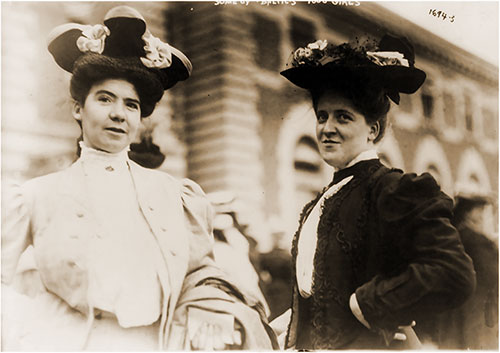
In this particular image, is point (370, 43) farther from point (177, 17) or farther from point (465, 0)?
point (177, 17)

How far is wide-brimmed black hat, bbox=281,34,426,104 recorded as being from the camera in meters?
3.45

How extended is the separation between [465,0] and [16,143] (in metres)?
2.64

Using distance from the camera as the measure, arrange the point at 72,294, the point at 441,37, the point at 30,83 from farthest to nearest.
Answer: the point at 441,37 < the point at 30,83 < the point at 72,294

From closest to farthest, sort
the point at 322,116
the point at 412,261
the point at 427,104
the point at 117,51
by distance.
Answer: the point at 412,261 → the point at 117,51 → the point at 322,116 → the point at 427,104

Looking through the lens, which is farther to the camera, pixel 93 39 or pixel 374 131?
pixel 374 131

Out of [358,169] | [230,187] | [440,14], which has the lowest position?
[230,187]

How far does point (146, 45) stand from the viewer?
341cm

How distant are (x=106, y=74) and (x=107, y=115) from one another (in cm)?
21

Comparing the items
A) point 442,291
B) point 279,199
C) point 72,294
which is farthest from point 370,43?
point 72,294

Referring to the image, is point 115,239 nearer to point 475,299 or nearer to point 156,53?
point 156,53

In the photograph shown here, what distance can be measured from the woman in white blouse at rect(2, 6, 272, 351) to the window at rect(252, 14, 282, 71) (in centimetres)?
43

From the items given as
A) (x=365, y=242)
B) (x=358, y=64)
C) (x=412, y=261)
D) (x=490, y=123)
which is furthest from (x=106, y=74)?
(x=490, y=123)

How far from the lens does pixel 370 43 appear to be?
11.8 ft

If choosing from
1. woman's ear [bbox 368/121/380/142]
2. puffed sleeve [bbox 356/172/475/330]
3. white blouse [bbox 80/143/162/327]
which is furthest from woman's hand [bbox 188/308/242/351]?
woman's ear [bbox 368/121/380/142]
